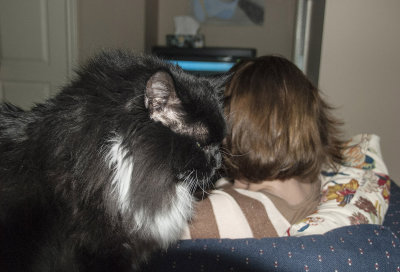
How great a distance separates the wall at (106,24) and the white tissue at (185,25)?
659 mm

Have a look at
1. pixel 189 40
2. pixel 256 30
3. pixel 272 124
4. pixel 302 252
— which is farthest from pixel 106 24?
pixel 302 252

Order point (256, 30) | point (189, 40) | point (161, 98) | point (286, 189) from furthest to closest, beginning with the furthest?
point (256, 30) → point (189, 40) → point (286, 189) → point (161, 98)

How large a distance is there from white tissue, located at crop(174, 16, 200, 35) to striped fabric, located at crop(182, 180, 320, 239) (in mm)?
3446

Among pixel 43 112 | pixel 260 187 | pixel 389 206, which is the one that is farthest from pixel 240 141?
pixel 389 206

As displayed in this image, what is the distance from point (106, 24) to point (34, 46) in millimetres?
772

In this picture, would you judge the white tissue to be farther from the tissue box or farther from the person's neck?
the person's neck

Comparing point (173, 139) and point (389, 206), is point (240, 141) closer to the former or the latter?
point (173, 139)

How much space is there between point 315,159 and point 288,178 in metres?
0.13

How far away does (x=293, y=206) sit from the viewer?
131 cm

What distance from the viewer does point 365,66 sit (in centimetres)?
276

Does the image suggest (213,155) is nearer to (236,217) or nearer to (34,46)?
(236,217)

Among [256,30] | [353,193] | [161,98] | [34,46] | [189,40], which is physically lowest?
[353,193]

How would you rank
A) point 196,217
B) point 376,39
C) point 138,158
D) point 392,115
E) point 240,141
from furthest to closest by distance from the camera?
point 392,115
point 376,39
point 240,141
point 196,217
point 138,158

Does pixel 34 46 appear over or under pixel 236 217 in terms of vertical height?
over
